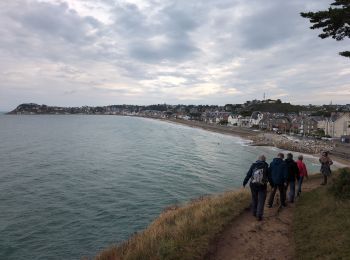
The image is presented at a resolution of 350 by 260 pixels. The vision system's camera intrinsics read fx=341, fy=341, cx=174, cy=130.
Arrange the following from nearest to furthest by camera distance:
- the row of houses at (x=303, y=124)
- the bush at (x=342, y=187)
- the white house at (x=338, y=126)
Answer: the bush at (x=342, y=187) < the white house at (x=338, y=126) < the row of houses at (x=303, y=124)

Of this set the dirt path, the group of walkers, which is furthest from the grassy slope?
the group of walkers

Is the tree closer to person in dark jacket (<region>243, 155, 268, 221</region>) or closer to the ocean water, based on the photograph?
person in dark jacket (<region>243, 155, 268, 221</region>)

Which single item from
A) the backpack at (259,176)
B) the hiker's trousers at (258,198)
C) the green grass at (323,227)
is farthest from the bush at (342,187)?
the backpack at (259,176)

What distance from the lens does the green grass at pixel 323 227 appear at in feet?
26.9

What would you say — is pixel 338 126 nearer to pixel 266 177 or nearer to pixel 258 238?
pixel 266 177

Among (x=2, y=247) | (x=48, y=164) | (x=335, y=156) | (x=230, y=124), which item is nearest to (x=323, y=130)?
(x=335, y=156)

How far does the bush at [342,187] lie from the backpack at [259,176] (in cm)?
328

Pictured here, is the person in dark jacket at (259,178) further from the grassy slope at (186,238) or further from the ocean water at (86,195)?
the ocean water at (86,195)

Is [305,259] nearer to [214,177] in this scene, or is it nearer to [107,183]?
[107,183]

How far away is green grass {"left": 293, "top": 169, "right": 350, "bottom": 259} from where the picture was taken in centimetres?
821

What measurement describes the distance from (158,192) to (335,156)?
48.1 metres

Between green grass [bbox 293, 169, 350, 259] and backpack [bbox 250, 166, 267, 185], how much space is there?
66.7 inches

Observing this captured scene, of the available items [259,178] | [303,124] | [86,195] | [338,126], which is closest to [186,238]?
[259,178]

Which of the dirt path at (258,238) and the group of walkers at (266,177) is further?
the group of walkers at (266,177)
